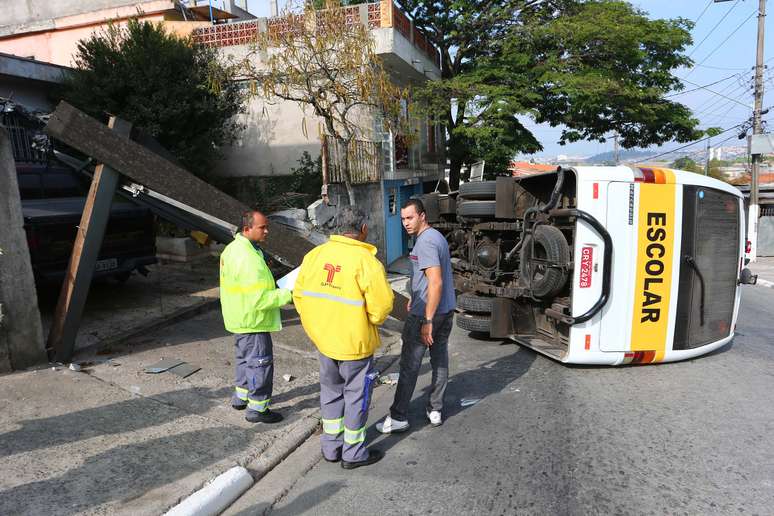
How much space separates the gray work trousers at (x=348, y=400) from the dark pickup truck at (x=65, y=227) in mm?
4295

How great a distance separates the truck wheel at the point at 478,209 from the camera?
6.20m

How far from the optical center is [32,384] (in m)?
4.37

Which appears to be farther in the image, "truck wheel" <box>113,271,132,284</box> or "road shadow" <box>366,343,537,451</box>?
"truck wheel" <box>113,271,132,284</box>

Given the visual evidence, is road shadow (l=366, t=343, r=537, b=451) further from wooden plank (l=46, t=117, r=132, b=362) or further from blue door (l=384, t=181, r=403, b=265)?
blue door (l=384, t=181, r=403, b=265)

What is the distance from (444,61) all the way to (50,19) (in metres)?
13.2

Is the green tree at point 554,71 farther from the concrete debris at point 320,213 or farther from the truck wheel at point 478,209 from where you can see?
the truck wheel at point 478,209

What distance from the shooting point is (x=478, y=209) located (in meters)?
6.29

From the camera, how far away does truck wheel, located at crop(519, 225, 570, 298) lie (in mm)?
5066

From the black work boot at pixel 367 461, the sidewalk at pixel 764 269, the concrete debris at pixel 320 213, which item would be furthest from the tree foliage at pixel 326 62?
the sidewalk at pixel 764 269

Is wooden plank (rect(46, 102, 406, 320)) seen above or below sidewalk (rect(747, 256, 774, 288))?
above

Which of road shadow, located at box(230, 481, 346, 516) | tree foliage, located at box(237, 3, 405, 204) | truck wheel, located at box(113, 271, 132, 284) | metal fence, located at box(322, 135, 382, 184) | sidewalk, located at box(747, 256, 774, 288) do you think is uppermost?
tree foliage, located at box(237, 3, 405, 204)

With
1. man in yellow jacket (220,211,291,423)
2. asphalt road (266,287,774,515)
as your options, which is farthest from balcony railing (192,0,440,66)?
asphalt road (266,287,774,515)

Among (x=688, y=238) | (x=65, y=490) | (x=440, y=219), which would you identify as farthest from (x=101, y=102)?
(x=688, y=238)

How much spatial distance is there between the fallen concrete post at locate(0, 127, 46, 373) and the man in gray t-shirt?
331cm
